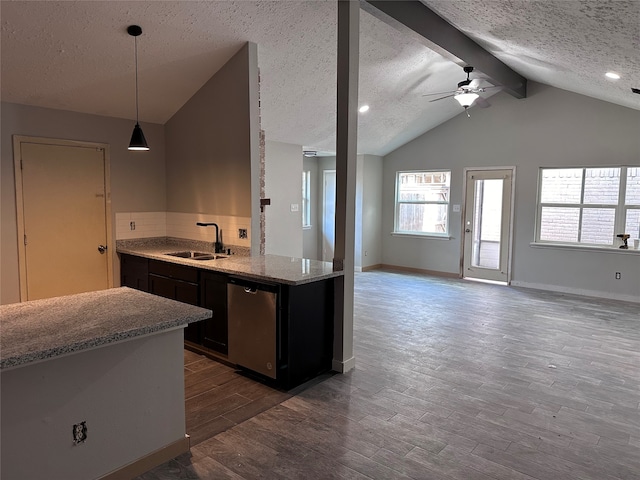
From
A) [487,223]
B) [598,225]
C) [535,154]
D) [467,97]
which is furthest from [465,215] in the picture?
[467,97]

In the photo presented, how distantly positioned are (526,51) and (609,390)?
349cm

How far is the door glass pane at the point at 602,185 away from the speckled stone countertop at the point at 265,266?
4.83 meters

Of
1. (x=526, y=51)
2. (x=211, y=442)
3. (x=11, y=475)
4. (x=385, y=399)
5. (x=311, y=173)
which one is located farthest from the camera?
(x=311, y=173)

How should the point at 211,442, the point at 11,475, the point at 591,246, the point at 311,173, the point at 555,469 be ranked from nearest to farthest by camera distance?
the point at 11,475, the point at 555,469, the point at 211,442, the point at 591,246, the point at 311,173

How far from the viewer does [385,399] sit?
321cm

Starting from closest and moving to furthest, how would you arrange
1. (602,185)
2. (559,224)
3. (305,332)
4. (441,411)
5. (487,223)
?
1. (441,411)
2. (305,332)
3. (602,185)
4. (559,224)
5. (487,223)

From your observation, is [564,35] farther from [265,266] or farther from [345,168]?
[265,266]

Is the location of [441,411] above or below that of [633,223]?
below

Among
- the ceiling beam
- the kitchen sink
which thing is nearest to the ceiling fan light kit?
the ceiling beam

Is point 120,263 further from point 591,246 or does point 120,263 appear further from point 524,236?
point 591,246

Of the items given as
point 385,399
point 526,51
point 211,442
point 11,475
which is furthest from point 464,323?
point 11,475

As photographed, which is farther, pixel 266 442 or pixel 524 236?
pixel 524 236

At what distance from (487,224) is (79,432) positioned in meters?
6.94

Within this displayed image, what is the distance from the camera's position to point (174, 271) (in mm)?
4168
